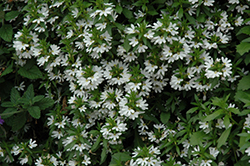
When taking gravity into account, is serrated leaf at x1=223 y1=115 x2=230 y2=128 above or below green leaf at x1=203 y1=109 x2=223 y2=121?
below

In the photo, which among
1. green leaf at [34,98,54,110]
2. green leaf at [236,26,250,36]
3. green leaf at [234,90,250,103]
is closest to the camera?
green leaf at [234,90,250,103]

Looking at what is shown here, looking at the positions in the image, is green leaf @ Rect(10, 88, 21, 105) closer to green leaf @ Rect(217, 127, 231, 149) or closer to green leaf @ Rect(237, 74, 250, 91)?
green leaf @ Rect(217, 127, 231, 149)

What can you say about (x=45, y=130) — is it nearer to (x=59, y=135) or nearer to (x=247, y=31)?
(x=59, y=135)

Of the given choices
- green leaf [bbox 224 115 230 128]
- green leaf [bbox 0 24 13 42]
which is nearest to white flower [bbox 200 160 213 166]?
green leaf [bbox 224 115 230 128]

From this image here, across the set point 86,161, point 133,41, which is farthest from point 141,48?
point 86,161

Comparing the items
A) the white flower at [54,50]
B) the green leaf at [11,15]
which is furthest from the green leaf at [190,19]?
the green leaf at [11,15]

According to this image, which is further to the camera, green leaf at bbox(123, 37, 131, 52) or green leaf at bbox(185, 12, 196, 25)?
green leaf at bbox(185, 12, 196, 25)

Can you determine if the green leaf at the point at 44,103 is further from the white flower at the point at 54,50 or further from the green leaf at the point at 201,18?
the green leaf at the point at 201,18

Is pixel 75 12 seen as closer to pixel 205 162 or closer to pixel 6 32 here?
pixel 6 32
